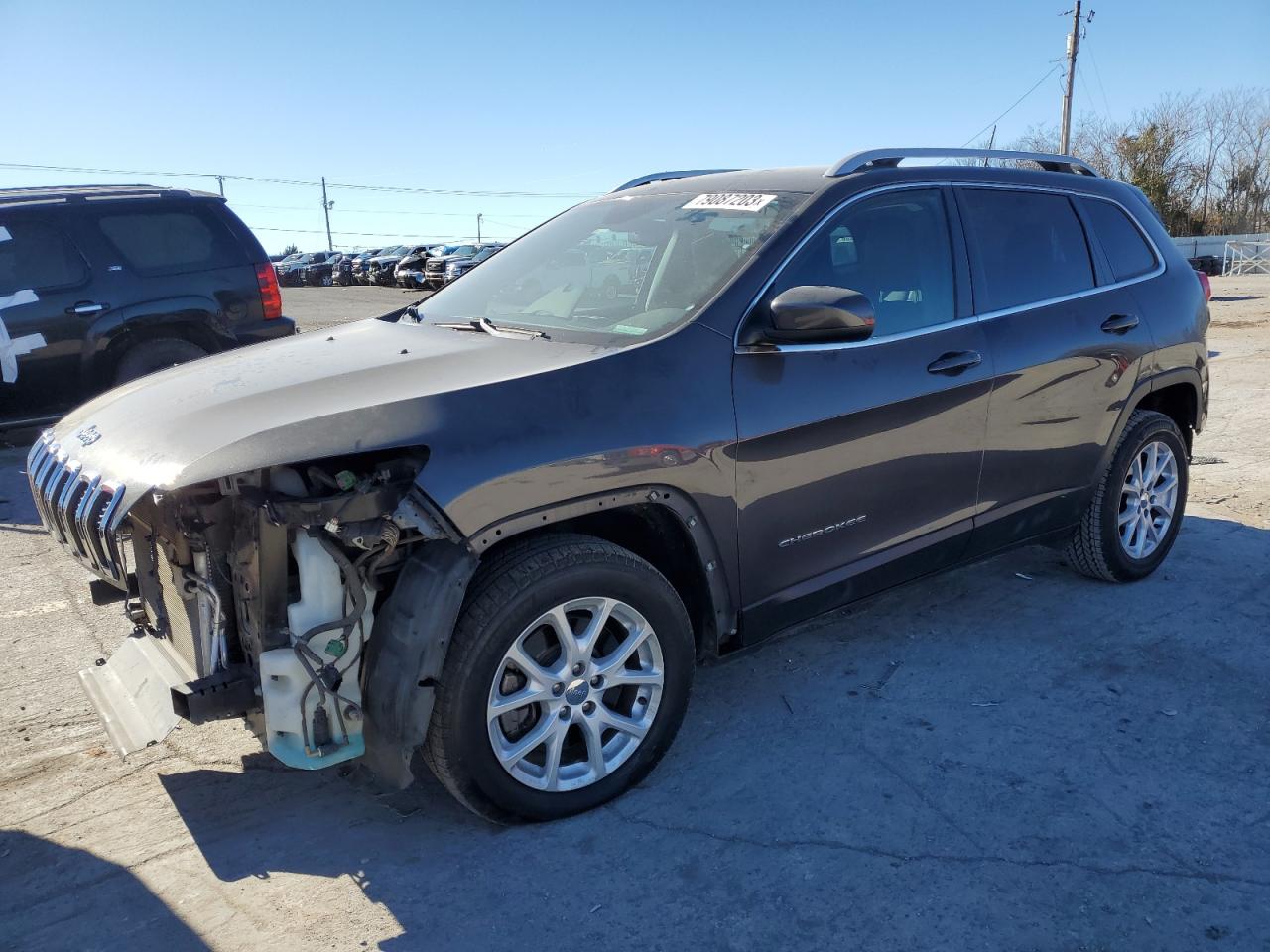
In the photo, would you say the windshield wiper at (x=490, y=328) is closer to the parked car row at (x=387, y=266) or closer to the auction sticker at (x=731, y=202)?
the auction sticker at (x=731, y=202)

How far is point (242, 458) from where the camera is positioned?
2523mm

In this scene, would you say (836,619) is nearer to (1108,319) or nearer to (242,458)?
(1108,319)

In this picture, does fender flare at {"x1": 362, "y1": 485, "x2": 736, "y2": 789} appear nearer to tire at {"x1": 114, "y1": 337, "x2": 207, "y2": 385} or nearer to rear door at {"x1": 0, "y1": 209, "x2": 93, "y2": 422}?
tire at {"x1": 114, "y1": 337, "x2": 207, "y2": 385}

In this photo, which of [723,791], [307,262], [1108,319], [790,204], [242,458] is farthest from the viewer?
[307,262]

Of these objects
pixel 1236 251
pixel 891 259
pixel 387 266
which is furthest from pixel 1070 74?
pixel 891 259

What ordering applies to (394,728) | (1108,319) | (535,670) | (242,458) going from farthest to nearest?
(1108,319) → (535,670) → (394,728) → (242,458)

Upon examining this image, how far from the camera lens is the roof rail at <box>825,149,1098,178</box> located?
147 inches

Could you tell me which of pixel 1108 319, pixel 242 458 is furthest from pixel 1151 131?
pixel 242 458

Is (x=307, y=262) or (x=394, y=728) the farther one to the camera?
(x=307, y=262)

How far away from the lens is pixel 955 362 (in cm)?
382

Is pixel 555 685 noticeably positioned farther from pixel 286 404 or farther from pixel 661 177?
pixel 661 177

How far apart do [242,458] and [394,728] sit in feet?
2.76

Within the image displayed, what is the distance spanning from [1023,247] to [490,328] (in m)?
2.35

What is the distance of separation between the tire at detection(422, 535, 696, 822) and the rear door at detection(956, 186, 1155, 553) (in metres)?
1.72
